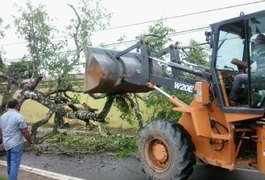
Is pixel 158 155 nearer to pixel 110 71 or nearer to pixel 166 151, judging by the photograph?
pixel 166 151

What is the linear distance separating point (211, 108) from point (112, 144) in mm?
5108

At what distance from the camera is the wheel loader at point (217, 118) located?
6355 millimetres

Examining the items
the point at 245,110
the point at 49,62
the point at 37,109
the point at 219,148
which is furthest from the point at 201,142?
the point at 37,109

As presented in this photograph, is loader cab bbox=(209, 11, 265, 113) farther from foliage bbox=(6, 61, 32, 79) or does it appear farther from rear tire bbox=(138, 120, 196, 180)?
foliage bbox=(6, 61, 32, 79)

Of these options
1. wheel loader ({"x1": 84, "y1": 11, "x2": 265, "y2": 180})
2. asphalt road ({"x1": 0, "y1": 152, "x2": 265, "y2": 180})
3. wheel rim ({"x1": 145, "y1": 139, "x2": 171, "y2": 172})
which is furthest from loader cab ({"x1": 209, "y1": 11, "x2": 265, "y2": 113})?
asphalt road ({"x1": 0, "y1": 152, "x2": 265, "y2": 180})

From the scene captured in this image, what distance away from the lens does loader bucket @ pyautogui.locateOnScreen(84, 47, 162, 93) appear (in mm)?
8461

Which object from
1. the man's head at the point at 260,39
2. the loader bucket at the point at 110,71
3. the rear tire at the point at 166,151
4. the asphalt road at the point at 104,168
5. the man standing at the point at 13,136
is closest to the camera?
the man's head at the point at 260,39

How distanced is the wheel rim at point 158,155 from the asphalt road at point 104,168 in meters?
0.77

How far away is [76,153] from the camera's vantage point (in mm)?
11070

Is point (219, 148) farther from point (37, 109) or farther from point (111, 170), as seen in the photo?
point (37, 109)

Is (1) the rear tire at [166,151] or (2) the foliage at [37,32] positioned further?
(2) the foliage at [37,32]

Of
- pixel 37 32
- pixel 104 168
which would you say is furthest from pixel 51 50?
pixel 104 168

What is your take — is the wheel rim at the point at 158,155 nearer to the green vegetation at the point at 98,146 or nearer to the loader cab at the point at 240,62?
the loader cab at the point at 240,62

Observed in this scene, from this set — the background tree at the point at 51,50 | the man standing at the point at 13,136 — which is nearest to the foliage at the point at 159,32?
the background tree at the point at 51,50
